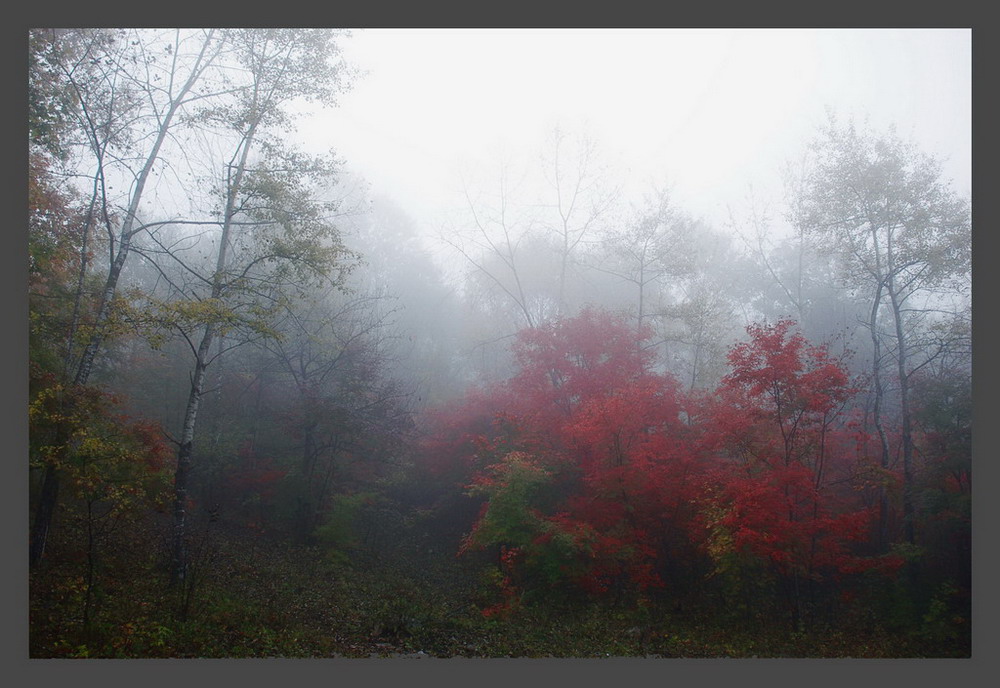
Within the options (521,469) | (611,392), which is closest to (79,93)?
(521,469)

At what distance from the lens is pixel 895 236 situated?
1245 centimetres

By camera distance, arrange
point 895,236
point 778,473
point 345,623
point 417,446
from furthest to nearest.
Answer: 1. point 417,446
2. point 895,236
3. point 778,473
4. point 345,623

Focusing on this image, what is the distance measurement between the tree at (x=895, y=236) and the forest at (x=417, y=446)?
0.06 meters

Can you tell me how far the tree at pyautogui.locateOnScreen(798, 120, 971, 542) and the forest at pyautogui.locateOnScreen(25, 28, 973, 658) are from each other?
0.06 metres

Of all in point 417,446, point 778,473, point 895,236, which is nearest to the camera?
point 778,473

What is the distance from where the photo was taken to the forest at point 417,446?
27.0ft

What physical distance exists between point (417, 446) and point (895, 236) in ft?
43.7

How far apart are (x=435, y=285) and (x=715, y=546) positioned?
14.4m

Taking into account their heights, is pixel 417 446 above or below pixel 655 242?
below

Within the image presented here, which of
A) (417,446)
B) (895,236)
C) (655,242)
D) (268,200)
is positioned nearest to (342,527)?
(417,446)

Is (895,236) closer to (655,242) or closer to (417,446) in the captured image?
(655,242)

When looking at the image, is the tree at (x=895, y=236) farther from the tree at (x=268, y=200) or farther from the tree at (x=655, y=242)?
the tree at (x=268, y=200)

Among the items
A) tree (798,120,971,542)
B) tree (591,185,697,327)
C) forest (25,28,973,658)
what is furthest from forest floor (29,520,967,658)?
tree (591,185,697,327)

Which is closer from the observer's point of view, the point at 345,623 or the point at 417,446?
the point at 345,623
